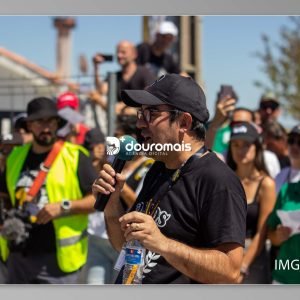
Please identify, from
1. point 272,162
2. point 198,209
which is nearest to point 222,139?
point 272,162

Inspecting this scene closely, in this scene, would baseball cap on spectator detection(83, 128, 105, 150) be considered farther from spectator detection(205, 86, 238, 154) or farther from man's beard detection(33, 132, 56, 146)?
spectator detection(205, 86, 238, 154)

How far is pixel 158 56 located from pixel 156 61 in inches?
1.7

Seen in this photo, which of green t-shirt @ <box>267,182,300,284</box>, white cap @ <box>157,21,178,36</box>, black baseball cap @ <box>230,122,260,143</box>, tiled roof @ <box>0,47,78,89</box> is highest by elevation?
white cap @ <box>157,21,178,36</box>

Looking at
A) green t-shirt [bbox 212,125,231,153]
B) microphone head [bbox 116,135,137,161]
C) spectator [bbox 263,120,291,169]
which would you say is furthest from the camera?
spectator [bbox 263,120,291,169]

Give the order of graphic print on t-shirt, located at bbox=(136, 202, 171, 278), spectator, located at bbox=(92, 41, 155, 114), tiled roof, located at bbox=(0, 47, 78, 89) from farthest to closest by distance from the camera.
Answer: spectator, located at bbox=(92, 41, 155, 114)
tiled roof, located at bbox=(0, 47, 78, 89)
graphic print on t-shirt, located at bbox=(136, 202, 171, 278)

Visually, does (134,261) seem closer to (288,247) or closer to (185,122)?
(185,122)

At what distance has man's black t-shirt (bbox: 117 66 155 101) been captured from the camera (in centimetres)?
622

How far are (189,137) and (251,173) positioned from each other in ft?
6.30

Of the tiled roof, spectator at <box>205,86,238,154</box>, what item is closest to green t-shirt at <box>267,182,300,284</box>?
spectator at <box>205,86,238,154</box>

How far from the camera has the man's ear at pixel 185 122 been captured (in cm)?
375

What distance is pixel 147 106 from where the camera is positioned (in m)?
3.84

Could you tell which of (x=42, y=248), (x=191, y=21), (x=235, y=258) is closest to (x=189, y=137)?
(x=235, y=258)

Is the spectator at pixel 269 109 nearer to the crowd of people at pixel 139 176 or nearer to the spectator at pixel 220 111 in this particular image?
the crowd of people at pixel 139 176
